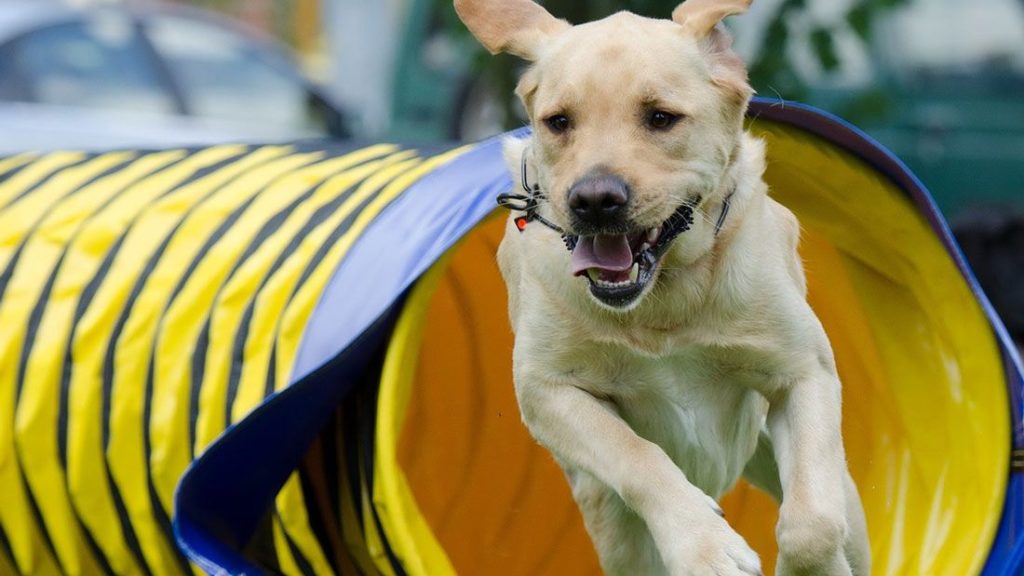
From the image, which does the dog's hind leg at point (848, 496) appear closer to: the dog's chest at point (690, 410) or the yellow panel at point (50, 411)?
the dog's chest at point (690, 410)

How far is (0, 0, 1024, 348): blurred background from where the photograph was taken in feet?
23.4

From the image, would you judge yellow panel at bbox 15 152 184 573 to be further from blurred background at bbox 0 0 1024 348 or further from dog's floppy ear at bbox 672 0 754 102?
blurred background at bbox 0 0 1024 348

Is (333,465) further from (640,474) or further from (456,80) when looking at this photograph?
(456,80)

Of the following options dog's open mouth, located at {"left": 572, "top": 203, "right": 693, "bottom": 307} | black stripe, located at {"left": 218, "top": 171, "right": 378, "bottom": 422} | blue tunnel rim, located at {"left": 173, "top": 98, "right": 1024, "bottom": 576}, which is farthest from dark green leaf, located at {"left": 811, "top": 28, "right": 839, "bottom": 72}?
dog's open mouth, located at {"left": 572, "top": 203, "right": 693, "bottom": 307}

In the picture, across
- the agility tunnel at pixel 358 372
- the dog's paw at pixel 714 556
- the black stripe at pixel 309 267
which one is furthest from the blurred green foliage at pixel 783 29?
the dog's paw at pixel 714 556

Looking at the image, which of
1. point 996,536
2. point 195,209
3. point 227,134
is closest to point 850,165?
point 996,536

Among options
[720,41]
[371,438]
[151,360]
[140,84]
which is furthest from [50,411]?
[140,84]

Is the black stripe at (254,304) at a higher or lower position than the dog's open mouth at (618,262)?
lower

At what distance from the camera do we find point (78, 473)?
189 inches

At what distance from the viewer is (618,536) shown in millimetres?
4219

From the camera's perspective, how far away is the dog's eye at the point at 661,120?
3.48 metres

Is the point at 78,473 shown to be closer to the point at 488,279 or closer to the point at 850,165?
the point at 488,279

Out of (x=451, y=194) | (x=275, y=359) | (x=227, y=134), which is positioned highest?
(x=451, y=194)

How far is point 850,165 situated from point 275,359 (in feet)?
5.26
